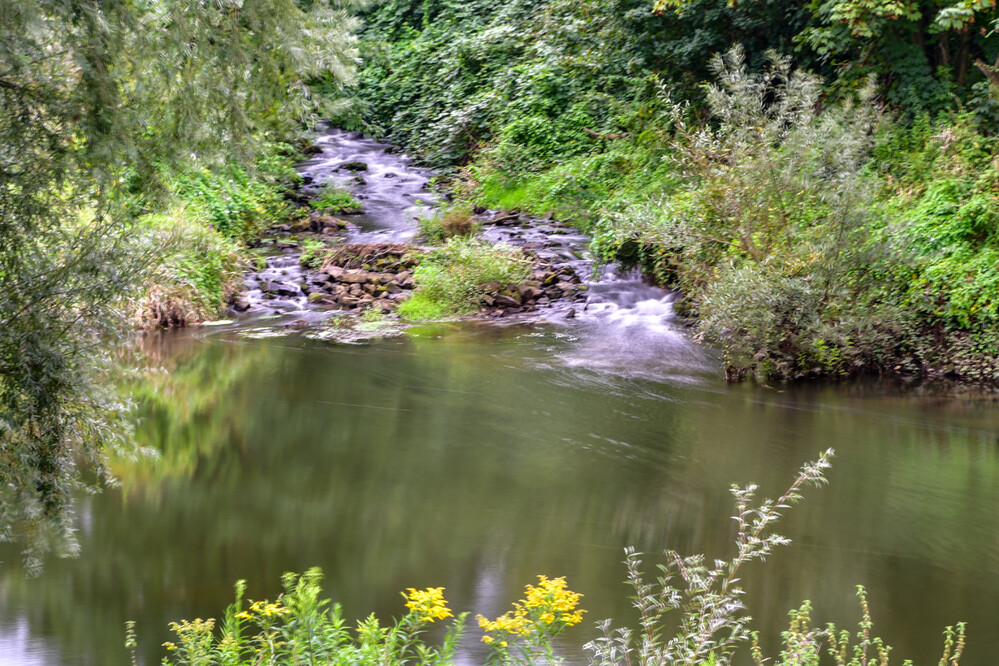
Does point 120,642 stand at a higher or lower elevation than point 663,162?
lower

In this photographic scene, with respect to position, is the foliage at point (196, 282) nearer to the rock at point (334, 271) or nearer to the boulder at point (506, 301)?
the rock at point (334, 271)

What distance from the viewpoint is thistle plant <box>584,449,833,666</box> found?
3.79 meters

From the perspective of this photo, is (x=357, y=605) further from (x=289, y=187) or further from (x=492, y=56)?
(x=492, y=56)

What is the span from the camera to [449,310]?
16688 mm

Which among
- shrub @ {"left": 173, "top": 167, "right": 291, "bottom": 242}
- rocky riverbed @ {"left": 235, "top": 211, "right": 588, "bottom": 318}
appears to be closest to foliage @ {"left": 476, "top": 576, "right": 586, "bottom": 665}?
rocky riverbed @ {"left": 235, "top": 211, "right": 588, "bottom": 318}

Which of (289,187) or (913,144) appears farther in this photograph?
(289,187)

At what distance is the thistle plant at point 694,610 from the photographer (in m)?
3.79

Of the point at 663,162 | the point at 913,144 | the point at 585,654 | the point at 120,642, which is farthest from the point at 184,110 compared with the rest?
the point at 663,162

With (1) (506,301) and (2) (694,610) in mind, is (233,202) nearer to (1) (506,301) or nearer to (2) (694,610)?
(1) (506,301)

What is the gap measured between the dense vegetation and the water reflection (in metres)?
1.25

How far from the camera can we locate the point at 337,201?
879 inches

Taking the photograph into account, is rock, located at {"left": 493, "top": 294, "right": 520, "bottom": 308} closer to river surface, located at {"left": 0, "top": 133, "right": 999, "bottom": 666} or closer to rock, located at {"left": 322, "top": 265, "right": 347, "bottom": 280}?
river surface, located at {"left": 0, "top": 133, "right": 999, "bottom": 666}

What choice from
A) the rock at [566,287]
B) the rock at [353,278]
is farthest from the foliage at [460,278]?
the rock at [353,278]

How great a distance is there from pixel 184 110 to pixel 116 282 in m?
1.21
